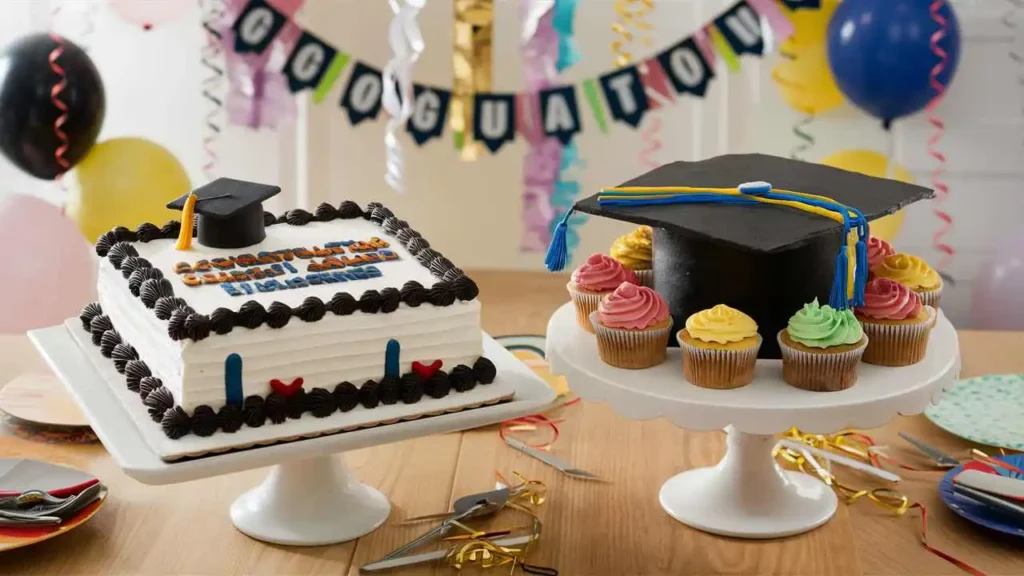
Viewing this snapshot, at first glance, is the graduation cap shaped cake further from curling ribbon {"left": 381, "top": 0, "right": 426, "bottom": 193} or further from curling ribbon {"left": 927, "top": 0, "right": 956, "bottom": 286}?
curling ribbon {"left": 927, "top": 0, "right": 956, "bottom": 286}

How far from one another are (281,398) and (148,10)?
185 cm

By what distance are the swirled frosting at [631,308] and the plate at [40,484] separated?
627 mm

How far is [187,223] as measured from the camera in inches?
63.6

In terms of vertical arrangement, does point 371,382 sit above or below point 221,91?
below

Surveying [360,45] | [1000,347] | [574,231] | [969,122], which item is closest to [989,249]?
[969,122]

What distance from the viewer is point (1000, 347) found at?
6.90 feet

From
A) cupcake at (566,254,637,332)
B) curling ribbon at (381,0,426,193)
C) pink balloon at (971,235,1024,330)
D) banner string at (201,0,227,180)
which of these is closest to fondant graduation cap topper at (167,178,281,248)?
cupcake at (566,254,637,332)

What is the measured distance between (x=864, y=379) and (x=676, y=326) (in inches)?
9.1

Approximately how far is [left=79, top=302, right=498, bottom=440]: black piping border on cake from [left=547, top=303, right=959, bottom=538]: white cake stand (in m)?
0.12

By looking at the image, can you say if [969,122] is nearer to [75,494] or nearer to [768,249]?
[768,249]

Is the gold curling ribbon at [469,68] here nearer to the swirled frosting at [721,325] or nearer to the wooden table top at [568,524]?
the wooden table top at [568,524]

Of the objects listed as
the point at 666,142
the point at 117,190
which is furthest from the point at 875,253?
the point at 117,190

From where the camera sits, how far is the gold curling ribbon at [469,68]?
3041 mm

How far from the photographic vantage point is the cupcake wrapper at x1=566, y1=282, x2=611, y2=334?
1.61 meters
